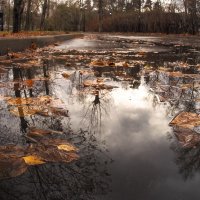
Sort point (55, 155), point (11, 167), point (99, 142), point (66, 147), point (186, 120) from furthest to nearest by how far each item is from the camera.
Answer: point (186, 120) < point (99, 142) < point (66, 147) < point (55, 155) < point (11, 167)

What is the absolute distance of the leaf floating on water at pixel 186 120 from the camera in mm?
2842

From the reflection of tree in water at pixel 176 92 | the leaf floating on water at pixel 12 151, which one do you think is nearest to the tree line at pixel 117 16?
the reflection of tree in water at pixel 176 92

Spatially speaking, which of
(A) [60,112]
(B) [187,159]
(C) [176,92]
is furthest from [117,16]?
(B) [187,159]

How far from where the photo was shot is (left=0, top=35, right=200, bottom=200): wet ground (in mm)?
1753

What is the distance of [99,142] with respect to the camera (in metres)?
2.45

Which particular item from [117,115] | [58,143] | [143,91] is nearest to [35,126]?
[58,143]

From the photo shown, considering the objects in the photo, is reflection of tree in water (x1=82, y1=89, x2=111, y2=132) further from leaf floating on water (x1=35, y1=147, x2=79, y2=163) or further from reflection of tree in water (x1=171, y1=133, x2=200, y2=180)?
reflection of tree in water (x1=171, y1=133, x2=200, y2=180)

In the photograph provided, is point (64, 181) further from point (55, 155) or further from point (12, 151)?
point (12, 151)

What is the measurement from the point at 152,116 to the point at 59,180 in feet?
5.08

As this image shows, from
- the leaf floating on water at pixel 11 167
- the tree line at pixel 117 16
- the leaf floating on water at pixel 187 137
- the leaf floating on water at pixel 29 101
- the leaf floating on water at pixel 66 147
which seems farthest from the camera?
the tree line at pixel 117 16

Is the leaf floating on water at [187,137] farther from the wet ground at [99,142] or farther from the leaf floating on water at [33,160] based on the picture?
the leaf floating on water at [33,160]

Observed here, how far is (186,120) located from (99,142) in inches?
36.3

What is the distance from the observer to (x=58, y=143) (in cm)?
236

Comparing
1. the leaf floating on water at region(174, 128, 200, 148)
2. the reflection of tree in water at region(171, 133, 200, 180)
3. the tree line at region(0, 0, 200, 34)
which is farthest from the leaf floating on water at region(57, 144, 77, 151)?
the tree line at region(0, 0, 200, 34)
